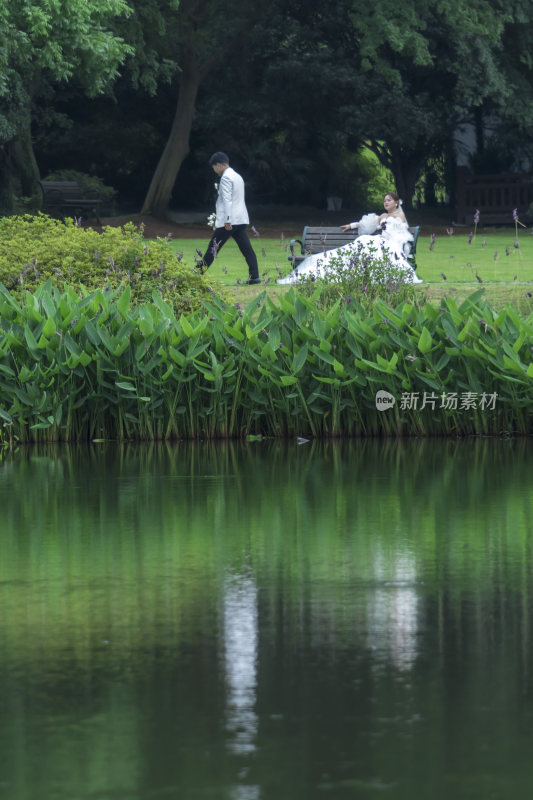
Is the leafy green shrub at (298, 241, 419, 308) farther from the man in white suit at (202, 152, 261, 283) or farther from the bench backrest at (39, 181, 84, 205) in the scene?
the bench backrest at (39, 181, 84, 205)

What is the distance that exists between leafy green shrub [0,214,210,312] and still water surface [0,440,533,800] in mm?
4947

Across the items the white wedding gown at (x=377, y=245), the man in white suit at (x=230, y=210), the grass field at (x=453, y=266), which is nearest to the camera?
the grass field at (x=453, y=266)

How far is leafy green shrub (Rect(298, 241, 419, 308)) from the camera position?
566 inches

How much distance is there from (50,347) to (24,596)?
559cm

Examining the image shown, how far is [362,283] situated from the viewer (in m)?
14.7

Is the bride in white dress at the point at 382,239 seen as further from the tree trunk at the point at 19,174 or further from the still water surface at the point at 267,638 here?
the tree trunk at the point at 19,174

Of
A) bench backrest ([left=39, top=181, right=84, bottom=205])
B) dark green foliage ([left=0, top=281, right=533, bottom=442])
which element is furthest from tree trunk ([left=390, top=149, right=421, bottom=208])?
dark green foliage ([left=0, top=281, right=533, bottom=442])

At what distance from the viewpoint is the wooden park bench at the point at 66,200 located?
32281 millimetres

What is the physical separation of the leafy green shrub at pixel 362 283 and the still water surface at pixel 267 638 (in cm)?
469

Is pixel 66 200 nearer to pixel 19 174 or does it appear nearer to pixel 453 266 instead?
pixel 19 174

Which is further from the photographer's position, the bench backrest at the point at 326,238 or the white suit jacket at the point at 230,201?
the bench backrest at the point at 326,238

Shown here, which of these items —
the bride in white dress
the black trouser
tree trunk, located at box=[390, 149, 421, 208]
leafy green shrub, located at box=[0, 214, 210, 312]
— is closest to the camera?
leafy green shrub, located at box=[0, 214, 210, 312]

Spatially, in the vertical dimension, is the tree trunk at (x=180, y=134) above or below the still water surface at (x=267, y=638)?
above

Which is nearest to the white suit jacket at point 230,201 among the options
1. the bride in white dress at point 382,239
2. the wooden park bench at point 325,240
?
the wooden park bench at point 325,240
